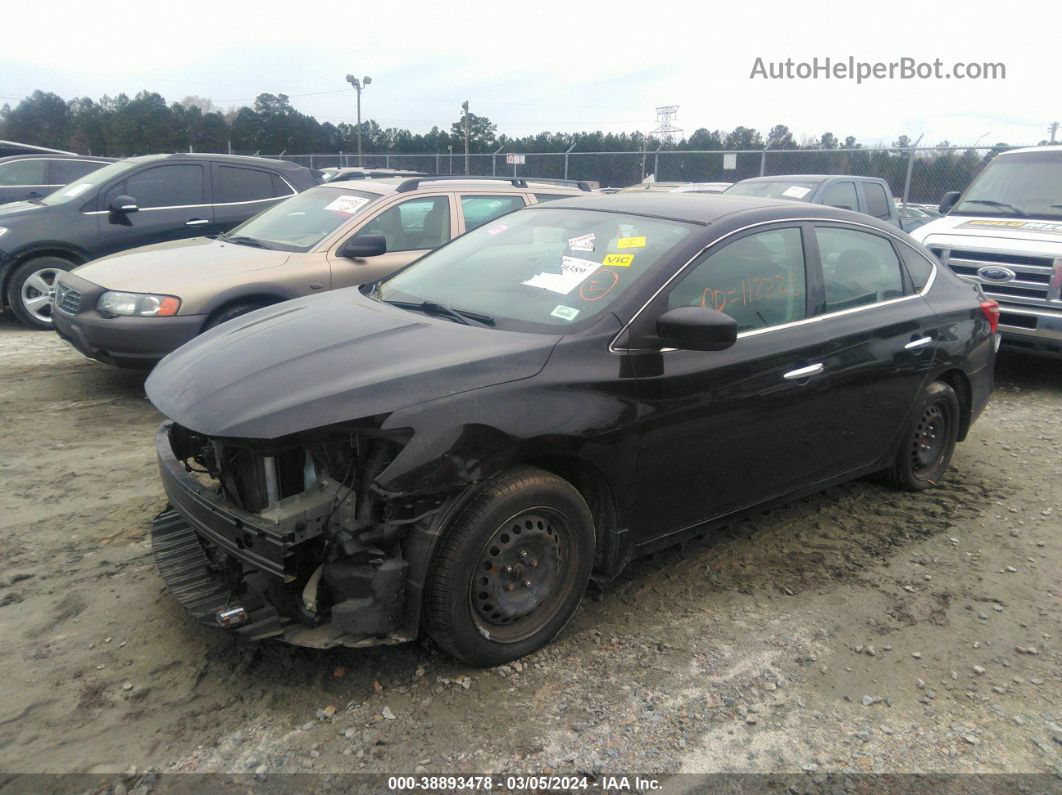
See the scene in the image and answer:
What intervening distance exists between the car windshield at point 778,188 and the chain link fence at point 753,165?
228 inches

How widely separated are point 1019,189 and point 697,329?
712 cm

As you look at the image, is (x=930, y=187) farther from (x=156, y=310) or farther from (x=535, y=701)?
(x=535, y=701)

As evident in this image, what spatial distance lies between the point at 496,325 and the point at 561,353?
1.23 feet

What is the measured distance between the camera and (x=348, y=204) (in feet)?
22.3

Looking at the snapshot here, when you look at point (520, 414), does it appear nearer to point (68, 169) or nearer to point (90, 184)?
point (90, 184)

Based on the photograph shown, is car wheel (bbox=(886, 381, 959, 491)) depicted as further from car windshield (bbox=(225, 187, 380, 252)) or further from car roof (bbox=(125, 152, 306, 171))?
car roof (bbox=(125, 152, 306, 171))

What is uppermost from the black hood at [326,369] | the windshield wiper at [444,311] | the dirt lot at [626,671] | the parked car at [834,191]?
the parked car at [834,191]

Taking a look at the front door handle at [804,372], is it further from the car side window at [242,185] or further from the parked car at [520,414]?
the car side window at [242,185]

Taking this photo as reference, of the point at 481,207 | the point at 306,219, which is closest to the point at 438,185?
the point at 481,207

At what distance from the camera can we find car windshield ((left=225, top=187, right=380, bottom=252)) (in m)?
6.61

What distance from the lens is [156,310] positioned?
5.75 metres

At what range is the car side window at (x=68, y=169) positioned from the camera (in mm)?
11727

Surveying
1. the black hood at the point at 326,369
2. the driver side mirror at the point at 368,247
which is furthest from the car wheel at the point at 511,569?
the driver side mirror at the point at 368,247

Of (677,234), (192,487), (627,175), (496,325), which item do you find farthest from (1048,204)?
(627,175)
